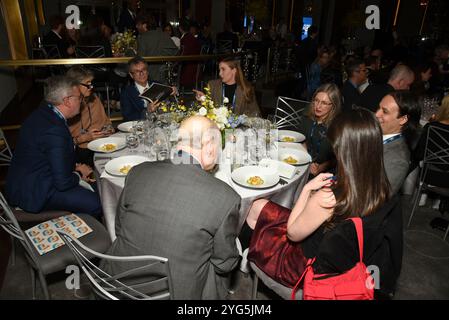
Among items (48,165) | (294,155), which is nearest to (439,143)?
(294,155)

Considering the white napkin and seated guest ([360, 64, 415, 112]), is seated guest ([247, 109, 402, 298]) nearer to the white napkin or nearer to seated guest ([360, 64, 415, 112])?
the white napkin

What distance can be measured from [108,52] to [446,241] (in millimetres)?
5395

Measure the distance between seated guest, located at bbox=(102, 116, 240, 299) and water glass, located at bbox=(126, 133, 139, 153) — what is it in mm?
1068

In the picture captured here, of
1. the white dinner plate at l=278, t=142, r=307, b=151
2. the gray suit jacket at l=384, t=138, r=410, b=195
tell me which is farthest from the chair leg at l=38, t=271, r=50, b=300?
the gray suit jacket at l=384, t=138, r=410, b=195

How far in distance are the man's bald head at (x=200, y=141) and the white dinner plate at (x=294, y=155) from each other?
977 millimetres

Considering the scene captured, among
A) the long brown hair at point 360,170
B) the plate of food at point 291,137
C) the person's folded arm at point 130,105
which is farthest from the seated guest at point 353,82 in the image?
the long brown hair at point 360,170

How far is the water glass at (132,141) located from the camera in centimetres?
255

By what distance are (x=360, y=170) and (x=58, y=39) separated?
6214 millimetres

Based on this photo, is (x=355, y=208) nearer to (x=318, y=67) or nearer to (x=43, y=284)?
(x=43, y=284)

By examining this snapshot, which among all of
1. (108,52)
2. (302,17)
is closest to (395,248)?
(108,52)

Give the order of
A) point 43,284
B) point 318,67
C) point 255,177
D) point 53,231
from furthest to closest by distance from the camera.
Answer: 1. point 318,67
2. point 255,177
3. point 53,231
4. point 43,284

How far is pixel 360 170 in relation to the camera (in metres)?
1.50

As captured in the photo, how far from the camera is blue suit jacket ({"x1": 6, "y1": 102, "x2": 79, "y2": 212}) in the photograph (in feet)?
7.05

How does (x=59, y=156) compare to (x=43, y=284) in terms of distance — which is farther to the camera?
(x=59, y=156)
